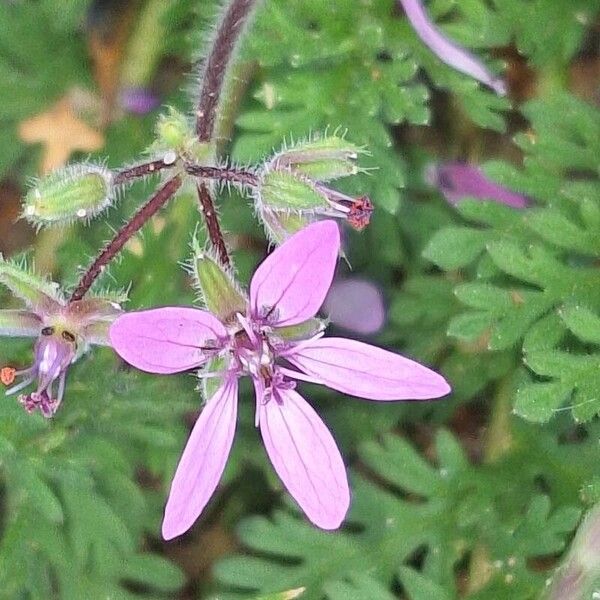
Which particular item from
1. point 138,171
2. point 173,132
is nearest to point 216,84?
point 173,132

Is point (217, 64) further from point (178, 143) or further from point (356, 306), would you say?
point (356, 306)

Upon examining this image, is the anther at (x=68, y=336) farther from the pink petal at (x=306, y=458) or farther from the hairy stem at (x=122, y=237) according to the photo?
the pink petal at (x=306, y=458)

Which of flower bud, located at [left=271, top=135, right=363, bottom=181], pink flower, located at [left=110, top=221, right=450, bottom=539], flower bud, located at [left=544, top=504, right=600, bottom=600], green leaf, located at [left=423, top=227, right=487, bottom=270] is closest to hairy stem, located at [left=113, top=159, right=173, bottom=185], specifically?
flower bud, located at [left=271, top=135, right=363, bottom=181]

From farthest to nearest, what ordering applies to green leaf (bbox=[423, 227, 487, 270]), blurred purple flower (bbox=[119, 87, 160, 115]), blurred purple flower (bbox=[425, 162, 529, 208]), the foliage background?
blurred purple flower (bbox=[119, 87, 160, 115]) < blurred purple flower (bbox=[425, 162, 529, 208]) < green leaf (bbox=[423, 227, 487, 270]) < the foliage background

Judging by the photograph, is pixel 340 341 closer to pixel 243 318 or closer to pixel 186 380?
pixel 243 318

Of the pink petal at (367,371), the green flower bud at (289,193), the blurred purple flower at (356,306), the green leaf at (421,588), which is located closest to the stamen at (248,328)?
the pink petal at (367,371)

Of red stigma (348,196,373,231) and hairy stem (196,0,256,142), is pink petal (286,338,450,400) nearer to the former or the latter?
red stigma (348,196,373,231)
